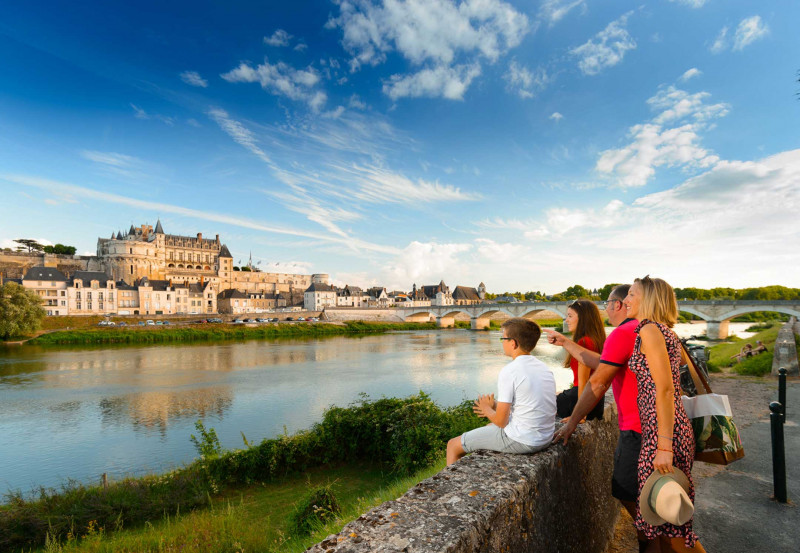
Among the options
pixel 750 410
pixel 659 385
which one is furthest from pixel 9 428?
pixel 750 410

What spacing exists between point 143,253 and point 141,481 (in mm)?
84750

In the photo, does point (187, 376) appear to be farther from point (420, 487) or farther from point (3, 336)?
point (3, 336)

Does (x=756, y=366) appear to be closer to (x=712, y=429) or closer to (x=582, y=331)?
(x=582, y=331)

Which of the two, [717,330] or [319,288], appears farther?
[319,288]

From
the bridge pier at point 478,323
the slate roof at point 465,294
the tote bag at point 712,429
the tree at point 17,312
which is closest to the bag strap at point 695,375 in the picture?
the tote bag at point 712,429

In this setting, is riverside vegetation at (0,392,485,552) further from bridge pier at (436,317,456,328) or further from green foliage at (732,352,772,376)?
bridge pier at (436,317,456,328)

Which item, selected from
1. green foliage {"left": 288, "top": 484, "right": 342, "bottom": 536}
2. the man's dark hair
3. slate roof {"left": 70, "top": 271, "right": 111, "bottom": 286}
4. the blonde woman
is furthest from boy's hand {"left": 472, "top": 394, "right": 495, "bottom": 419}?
slate roof {"left": 70, "top": 271, "right": 111, "bottom": 286}

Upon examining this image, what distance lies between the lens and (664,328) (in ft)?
7.48

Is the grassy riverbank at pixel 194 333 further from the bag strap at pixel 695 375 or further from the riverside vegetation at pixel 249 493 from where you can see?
the bag strap at pixel 695 375

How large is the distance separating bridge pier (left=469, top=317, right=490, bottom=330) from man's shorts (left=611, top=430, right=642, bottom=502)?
59.6 metres

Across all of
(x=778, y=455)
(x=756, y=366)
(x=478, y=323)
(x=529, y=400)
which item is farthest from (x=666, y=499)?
(x=478, y=323)

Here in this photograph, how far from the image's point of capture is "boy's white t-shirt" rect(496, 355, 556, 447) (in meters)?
2.47

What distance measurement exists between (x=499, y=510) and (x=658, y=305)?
1.62m

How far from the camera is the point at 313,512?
543 centimetres
